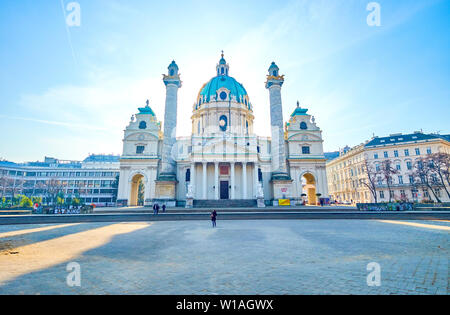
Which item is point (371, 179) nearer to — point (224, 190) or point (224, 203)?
point (224, 190)

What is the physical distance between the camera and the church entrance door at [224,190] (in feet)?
145

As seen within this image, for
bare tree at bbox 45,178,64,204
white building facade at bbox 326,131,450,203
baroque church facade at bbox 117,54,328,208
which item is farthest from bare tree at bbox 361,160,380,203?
bare tree at bbox 45,178,64,204

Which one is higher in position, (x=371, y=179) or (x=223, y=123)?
(x=223, y=123)

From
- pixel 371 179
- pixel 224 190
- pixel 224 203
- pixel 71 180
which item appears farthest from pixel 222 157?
pixel 71 180

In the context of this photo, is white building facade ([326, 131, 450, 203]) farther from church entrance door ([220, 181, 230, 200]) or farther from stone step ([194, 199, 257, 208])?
church entrance door ([220, 181, 230, 200])

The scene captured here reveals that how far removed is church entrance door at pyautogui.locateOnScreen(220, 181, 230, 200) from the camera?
44.2 m

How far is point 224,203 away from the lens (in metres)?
36.9

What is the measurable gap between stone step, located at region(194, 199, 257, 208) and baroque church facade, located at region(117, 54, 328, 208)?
0.56ft

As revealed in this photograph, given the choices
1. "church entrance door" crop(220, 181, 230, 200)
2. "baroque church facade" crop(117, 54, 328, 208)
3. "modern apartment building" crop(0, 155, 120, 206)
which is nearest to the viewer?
"baroque church facade" crop(117, 54, 328, 208)

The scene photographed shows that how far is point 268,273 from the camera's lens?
573 centimetres

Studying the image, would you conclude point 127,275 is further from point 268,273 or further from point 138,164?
point 138,164

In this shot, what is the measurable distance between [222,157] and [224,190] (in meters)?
7.32
